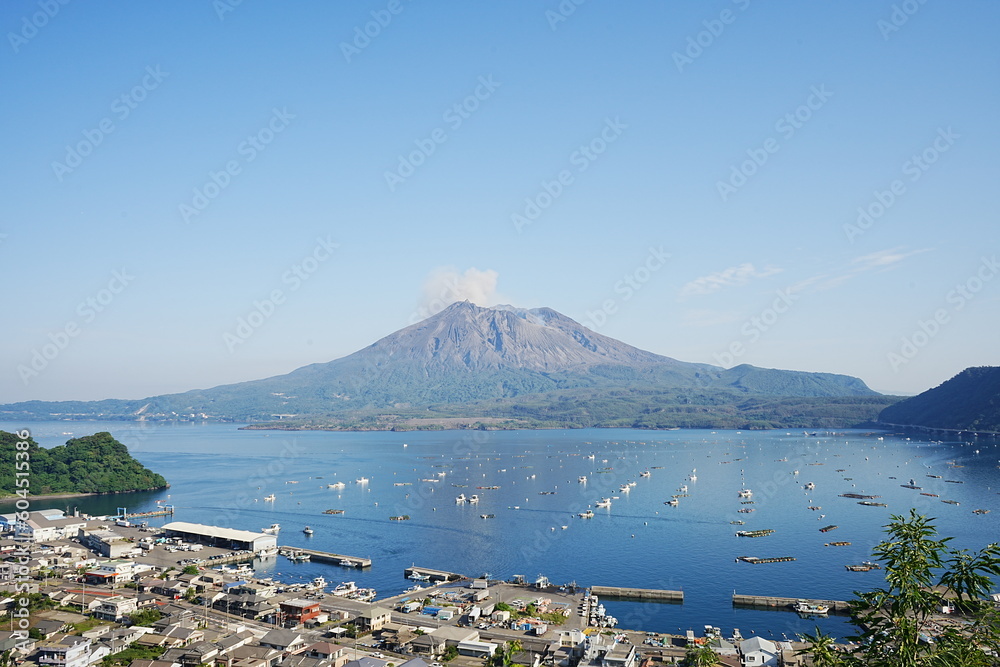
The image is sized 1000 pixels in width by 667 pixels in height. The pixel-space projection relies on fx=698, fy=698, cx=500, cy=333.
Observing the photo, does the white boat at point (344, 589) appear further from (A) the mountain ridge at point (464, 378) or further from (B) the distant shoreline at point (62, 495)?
(A) the mountain ridge at point (464, 378)

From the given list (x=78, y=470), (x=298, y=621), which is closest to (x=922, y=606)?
(x=298, y=621)

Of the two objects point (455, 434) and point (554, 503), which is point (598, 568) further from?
point (455, 434)

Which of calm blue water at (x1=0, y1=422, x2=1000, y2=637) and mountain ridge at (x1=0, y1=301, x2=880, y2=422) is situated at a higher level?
mountain ridge at (x1=0, y1=301, x2=880, y2=422)

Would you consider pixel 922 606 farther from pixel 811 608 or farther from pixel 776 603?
pixel 776 603

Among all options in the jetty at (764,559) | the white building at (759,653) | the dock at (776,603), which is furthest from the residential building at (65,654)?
the jetty at (764,559)

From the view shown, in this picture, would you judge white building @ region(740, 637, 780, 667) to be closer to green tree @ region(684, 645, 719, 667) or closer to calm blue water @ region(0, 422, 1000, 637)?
green tree @ region(684, 645, 719, 667)

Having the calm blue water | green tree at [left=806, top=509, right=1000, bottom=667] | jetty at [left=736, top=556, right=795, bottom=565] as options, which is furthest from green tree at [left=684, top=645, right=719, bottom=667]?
jetty at [left=736, top=556, right=795, bottom=565]
